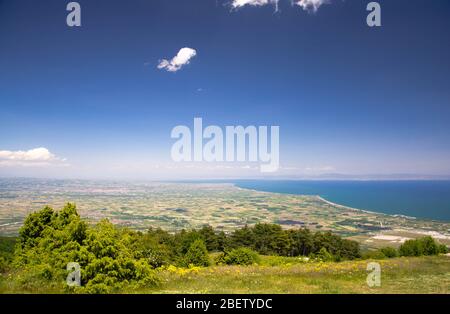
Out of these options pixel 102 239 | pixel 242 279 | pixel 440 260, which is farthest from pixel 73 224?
pixel 440 260

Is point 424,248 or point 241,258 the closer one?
point 241,258

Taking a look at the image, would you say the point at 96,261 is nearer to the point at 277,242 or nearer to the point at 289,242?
the point at 277,242

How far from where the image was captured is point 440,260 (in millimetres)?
19875

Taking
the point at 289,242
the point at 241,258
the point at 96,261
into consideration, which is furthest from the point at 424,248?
the point at 96,261

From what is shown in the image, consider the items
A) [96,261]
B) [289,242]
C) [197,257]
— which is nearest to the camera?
[96,261]

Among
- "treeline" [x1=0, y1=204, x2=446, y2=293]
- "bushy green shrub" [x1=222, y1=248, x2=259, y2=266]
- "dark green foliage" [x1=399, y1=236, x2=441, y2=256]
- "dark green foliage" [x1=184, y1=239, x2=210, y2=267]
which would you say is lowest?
"dark green foliage" [x1=184, y1=239, x2=210, y2=267]

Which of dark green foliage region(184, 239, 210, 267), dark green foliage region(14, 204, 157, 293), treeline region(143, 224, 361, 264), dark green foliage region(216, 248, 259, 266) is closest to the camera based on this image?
dark green foliage region(14, 204, 157, 293)

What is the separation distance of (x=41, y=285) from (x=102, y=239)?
273cm

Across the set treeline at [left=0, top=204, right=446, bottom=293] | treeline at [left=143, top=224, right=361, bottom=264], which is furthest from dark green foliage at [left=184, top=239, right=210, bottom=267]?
treeline at [left=143, top=224, right=361, bottom=264]

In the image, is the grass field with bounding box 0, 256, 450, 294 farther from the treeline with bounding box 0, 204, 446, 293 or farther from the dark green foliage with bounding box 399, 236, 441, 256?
the dark green foliage with bounding box 399, 236, 441, 256

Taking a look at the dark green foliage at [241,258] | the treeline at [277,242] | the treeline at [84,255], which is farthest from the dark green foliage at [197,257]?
the treeline at [277,242]
